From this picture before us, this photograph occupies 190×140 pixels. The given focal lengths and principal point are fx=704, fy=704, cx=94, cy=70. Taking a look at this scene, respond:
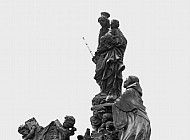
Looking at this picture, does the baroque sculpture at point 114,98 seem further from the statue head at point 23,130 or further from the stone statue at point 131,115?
the statue head at point 23,130

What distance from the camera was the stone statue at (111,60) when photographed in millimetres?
20719

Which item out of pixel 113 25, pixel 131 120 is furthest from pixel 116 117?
pixel 113 25

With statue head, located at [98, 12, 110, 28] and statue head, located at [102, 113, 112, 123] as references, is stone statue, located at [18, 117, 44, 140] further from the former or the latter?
statue head, located at [98, 12, 110, 28]

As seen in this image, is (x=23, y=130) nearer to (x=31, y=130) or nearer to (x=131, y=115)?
(x=31, y=130)

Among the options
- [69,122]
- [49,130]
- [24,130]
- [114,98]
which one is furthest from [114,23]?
[24,130]

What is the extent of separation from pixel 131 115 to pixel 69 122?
2.69m

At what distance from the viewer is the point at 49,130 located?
21.1 meters

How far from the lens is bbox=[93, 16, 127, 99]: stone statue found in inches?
816

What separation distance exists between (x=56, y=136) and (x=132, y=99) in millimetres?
3148

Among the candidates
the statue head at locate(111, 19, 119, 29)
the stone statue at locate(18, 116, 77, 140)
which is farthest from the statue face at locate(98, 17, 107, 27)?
the stone statue at locate(18, 116, 77, 140)

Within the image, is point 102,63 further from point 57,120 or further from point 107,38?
point 57,120

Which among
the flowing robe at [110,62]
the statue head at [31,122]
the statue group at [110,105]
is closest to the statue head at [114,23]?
the statue group at [110,105]

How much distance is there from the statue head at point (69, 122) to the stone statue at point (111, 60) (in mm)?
1212

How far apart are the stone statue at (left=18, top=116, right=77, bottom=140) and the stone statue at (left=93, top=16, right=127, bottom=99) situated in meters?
1.43
